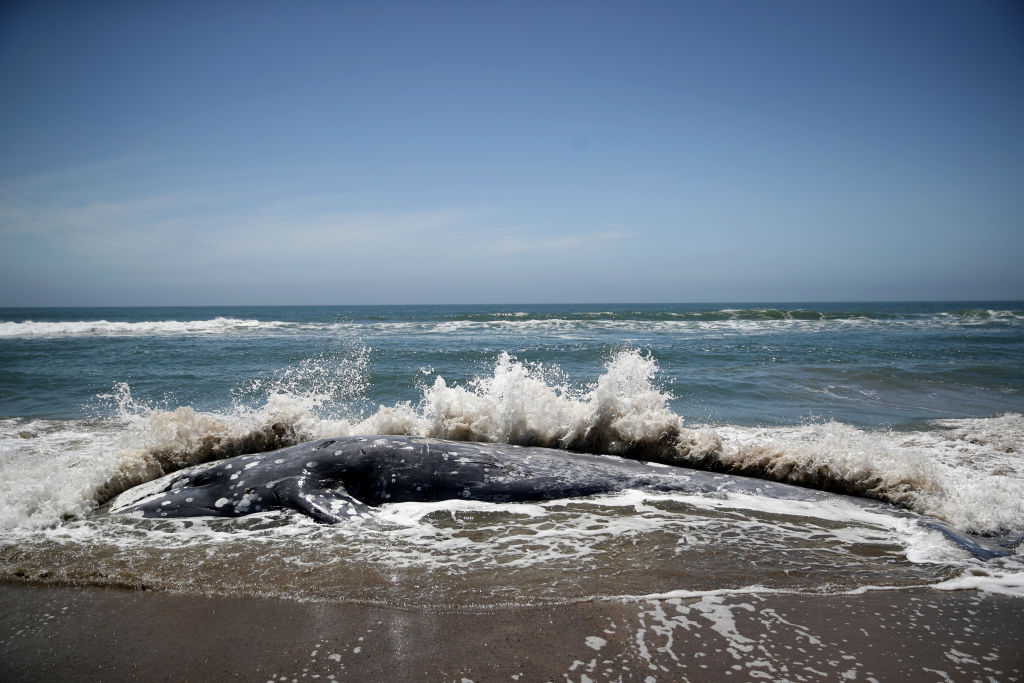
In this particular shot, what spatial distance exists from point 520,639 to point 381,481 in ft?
6.72

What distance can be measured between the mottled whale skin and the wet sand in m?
1.12

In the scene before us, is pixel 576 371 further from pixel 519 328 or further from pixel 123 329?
pixel 123 329

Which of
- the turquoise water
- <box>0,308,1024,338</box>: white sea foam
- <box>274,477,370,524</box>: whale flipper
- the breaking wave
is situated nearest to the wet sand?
<box>274,477,370,524</box>: whale flipper

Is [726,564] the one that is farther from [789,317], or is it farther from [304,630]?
[789,317]

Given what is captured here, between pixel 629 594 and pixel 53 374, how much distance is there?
51.5 ft

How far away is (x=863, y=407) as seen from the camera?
9.12m

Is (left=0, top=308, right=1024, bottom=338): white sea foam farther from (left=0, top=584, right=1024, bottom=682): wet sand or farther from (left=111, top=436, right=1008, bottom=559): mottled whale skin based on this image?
(left=0, top=584, right=1024, bottom=682): wet sand

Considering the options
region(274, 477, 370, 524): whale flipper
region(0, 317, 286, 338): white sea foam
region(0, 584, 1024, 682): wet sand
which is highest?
region(0, 317, 286, 338): white sea foam

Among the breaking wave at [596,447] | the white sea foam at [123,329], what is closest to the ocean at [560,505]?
the breaking wave at [596,447]

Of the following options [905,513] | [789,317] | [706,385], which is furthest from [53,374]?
[789,317]

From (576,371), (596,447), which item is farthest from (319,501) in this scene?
(576,371)

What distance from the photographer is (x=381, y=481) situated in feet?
13.8

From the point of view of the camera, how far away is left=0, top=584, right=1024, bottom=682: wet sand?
7.47ft

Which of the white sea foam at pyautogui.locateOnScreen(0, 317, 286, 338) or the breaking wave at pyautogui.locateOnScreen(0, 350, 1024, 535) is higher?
the white sea foam at pyautogui.locateOnScreen(0, 317, 286, 338)
